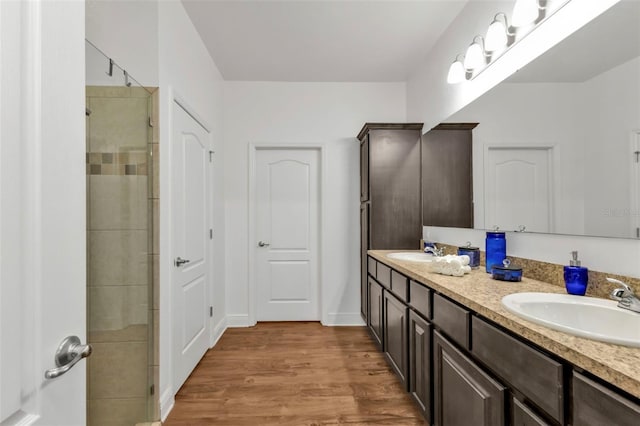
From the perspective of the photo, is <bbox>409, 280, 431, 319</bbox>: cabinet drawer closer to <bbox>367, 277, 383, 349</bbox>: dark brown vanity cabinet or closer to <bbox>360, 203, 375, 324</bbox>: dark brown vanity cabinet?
<bbox>367, 277, 383, 349</bbox>: dark brown vanity cabinet

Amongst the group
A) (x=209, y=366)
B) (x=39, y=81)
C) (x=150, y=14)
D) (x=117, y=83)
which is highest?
(x=150, y=14)

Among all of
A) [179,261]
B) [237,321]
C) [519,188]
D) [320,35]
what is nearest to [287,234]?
Result: [237,321]

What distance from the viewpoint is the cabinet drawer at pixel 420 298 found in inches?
60.5

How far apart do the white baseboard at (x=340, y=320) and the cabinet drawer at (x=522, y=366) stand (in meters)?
2.32

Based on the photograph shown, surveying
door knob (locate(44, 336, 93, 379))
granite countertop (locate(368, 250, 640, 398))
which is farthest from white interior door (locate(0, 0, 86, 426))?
granite countertop (locate(368, 250, 640, 398))

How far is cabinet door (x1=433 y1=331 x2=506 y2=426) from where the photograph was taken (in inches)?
40.1

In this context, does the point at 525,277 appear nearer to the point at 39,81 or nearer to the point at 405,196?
the point at 405,196

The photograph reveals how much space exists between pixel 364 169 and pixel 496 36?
5.10 feet

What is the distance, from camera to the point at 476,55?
1998 mm

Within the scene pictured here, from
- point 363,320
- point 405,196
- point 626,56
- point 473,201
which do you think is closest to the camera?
point 626,56

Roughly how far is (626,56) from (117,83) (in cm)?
224

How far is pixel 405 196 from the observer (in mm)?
2838

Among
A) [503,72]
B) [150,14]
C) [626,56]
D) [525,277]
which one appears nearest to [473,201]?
[525,277]

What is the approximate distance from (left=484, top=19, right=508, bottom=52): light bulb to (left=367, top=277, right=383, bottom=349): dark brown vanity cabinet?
1802 millimetres
